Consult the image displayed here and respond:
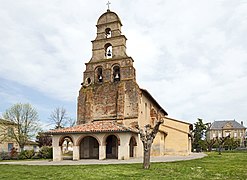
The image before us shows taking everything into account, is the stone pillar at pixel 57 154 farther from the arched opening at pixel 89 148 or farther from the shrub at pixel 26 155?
the shrub at pixel 26 155

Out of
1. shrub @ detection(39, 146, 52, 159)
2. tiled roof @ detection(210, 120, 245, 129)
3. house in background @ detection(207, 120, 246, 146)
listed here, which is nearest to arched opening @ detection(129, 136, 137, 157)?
shrub @ detection(39, 146, 52, 159)

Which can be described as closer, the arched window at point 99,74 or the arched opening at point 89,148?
the arched opening at point 89,148

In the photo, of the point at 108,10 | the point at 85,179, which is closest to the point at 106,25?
the point at 108,10

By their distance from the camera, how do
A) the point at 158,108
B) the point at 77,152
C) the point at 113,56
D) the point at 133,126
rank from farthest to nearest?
the point at 158,108 < the point at 113,56 < the point at 133,126 < the point at 77,152

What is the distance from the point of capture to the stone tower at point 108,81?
97.3ft

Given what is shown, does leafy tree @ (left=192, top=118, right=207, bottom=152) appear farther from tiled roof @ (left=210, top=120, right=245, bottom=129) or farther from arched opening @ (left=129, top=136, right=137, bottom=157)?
arched opening @ (left=129, top=136, right=137, bottom=157)

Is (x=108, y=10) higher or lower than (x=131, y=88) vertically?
higher

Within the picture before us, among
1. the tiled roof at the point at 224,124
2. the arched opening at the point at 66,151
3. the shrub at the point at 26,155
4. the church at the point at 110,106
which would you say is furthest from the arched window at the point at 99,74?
the tiled roof at the point at 224,124

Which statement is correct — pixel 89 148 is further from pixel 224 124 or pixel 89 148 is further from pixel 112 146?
pixel 224 124

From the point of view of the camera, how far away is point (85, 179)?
457 inches

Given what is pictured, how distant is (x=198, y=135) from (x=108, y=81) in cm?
4247

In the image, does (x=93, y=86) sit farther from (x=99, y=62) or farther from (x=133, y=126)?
(x=133, y=126)

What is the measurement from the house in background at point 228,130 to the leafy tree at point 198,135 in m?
33.2

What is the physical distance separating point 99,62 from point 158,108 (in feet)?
45.6
